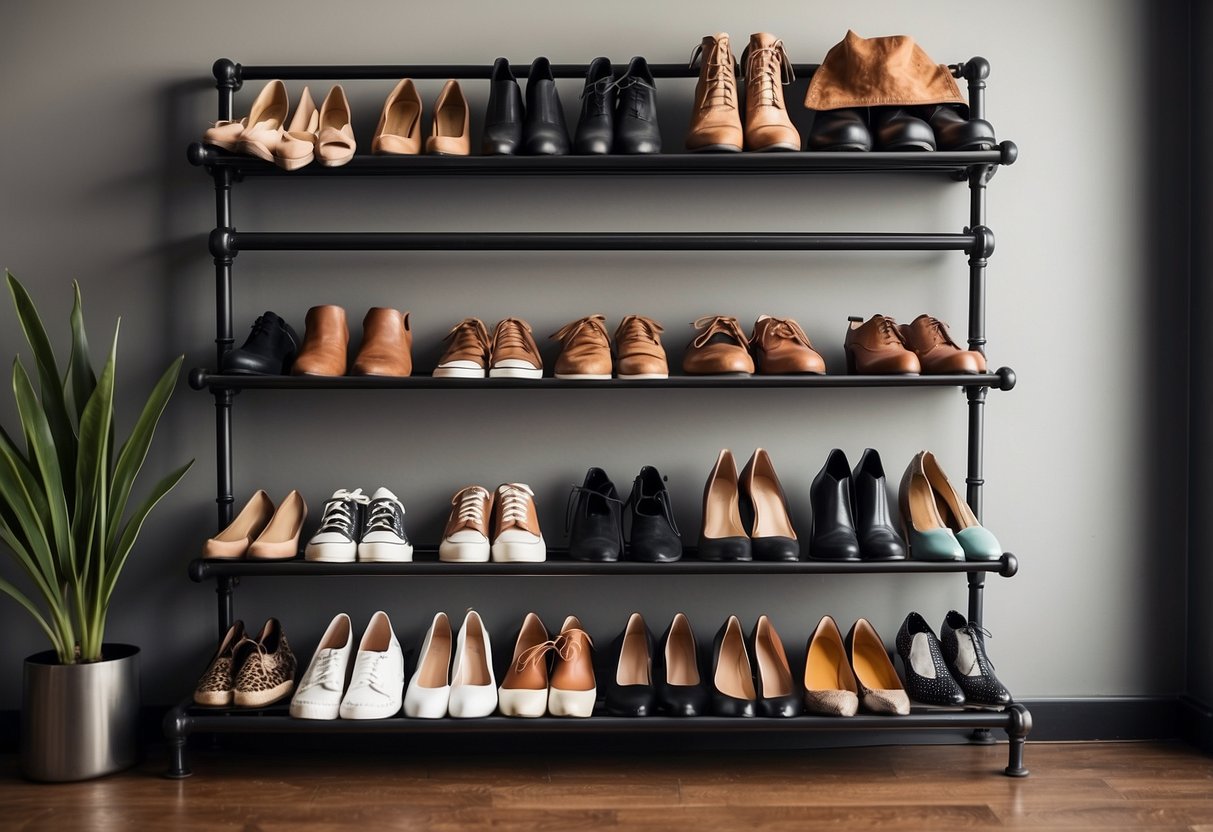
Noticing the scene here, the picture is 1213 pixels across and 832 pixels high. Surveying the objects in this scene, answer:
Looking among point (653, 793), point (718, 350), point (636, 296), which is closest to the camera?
point (653, 793)

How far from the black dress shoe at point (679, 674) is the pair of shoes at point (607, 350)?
0.60m

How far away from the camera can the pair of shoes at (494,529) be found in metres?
2.10

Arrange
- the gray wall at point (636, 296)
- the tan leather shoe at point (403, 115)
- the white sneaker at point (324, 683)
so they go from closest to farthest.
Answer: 1. the white sneaker at point (324, 683)
2. the tan leather shoe at point (403, 115)
3. the gray wall at point (636, 296)

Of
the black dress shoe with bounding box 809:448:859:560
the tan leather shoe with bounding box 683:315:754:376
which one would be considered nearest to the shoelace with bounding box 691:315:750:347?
the tan leather shoe with bounding box 683:315:754:376

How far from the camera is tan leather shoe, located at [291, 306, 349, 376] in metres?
2.15

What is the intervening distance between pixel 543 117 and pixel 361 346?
66cm

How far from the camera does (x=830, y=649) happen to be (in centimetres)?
227

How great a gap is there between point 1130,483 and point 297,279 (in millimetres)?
2132

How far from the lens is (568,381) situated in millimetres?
2139

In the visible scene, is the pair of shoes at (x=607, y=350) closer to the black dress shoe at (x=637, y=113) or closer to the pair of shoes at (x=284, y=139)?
the black dress shoe at (x=637, y=113)

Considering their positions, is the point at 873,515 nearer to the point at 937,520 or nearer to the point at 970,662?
the point at 937,520

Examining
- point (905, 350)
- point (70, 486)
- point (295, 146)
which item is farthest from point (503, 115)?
point (70, 486)

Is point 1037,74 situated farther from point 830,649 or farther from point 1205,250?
point 830,649

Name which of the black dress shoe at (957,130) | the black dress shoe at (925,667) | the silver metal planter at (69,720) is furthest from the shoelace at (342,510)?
the black dress shoe at (957,130)
